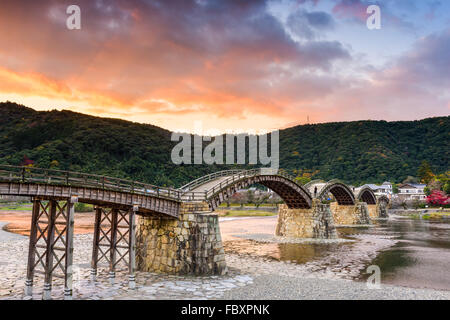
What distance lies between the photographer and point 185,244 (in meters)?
20.6

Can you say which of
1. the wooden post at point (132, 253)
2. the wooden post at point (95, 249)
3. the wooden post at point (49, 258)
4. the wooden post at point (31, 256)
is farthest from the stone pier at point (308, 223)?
the wooden post at point (31, 256)

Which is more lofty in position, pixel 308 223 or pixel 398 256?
pixel 308 223

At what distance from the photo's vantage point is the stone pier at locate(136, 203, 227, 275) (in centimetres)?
2034

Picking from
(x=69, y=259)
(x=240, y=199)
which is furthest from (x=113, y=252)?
(x=240, y=199)

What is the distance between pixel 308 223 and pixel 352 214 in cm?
2679

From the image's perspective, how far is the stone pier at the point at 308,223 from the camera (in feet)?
136

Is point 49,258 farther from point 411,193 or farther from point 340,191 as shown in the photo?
point 411,193

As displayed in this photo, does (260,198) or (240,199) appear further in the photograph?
(240,199)

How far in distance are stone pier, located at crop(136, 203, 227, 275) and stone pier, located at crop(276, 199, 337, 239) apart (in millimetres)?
23129

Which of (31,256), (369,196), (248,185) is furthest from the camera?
(369,196)

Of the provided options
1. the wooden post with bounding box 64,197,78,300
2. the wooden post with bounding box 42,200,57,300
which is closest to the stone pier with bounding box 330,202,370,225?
the wooden post with bounding box 64,197,78,300

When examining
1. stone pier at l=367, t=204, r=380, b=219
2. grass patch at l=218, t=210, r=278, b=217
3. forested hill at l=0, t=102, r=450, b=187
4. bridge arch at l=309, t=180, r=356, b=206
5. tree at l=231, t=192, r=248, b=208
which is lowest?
grass patch at l=218, t=210, r=278, b=217

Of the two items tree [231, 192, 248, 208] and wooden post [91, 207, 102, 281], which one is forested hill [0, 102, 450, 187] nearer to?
tree [231, 192, 248, 208]
